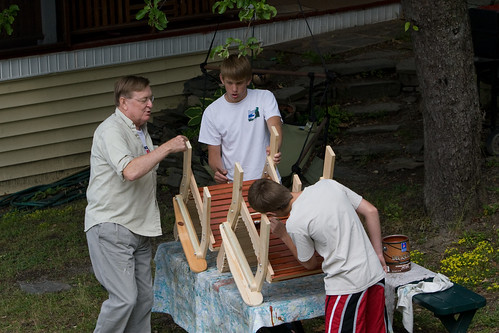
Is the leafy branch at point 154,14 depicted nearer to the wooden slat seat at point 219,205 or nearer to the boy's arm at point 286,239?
the wooden slat seat at point 219,205

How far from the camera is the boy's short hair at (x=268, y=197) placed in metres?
4.33

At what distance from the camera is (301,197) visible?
14.1ft

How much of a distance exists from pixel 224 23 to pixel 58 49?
2.24m

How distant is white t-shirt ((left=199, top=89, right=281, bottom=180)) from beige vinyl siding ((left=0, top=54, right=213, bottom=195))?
13.8 feet

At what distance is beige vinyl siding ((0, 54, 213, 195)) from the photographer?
9.18m

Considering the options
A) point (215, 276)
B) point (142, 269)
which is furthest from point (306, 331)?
point (142, 269)

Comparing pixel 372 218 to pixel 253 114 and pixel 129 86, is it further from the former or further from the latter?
pixel 129 86

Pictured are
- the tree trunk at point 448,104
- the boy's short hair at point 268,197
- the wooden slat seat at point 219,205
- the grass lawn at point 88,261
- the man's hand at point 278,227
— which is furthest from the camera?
the tree trunk at point 448,104

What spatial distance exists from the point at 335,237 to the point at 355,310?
0.41 metres

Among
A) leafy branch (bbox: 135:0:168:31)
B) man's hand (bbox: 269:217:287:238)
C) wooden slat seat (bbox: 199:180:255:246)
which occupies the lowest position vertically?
wooden slat seat (bbox: 199:180:255:246)

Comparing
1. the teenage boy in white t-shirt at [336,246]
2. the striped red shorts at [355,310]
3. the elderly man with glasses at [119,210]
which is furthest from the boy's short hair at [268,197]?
the elderly man with glasses at [119,210]

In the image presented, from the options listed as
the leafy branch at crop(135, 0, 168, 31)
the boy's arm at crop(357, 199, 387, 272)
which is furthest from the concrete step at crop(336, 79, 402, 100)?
the boy's arm at crop(357, 199, 387, 272)

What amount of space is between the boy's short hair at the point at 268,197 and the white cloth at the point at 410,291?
930 mm

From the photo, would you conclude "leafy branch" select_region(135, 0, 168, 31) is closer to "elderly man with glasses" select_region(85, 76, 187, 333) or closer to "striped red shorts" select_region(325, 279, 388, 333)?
"elderly man with glasses" select_region(85, 76, 187, 333)
